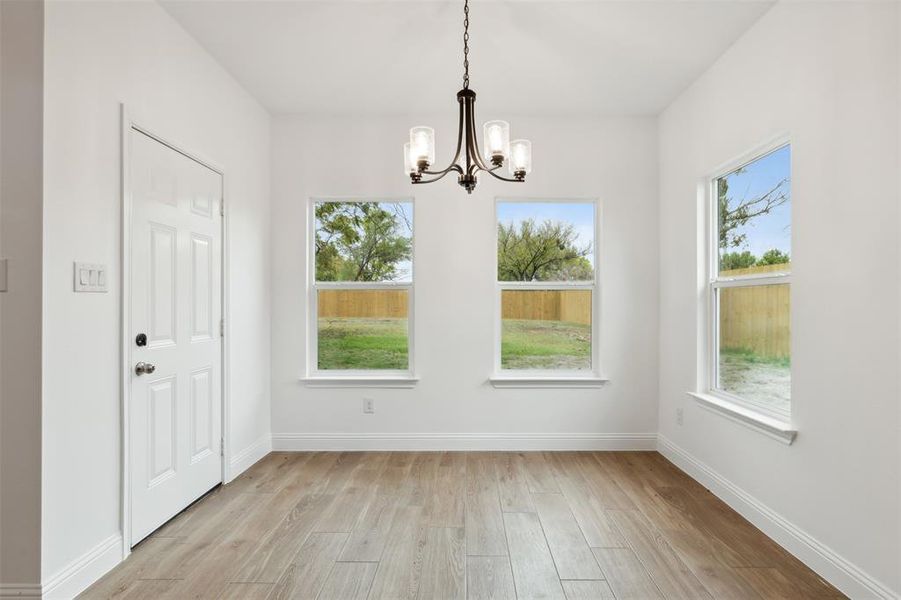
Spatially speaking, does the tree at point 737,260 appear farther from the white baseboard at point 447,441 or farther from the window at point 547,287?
the white baseboard at point 447,441

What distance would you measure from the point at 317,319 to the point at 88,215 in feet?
6.79

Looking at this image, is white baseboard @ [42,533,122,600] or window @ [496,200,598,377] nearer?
white baseboard @ [42,533,122,600]

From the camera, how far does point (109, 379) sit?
219cm

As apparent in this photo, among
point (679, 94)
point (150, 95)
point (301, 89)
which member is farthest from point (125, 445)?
point (679, 94)

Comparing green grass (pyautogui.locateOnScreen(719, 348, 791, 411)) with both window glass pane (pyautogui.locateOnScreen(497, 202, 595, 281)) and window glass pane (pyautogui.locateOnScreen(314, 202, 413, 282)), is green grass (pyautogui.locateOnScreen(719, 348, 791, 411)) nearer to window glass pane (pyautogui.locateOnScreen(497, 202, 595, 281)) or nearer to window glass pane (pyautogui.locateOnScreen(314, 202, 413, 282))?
window glass pane (pyautogui.locateOnScreen(497, 202, 595, 281))

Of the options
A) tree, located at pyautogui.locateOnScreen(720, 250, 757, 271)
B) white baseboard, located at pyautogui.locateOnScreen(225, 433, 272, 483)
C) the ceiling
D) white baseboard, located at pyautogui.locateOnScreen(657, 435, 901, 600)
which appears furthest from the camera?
white baseboard, located at pyautogui.locateOnScreen(225, 433, 272, 483)

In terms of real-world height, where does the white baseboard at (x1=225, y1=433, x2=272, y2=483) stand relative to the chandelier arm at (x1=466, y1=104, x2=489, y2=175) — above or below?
below

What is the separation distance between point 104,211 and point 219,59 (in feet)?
4.84

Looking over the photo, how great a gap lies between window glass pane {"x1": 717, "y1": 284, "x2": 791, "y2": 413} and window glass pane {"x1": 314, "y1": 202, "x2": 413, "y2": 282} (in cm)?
232

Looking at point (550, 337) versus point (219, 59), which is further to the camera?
point (550, 337)

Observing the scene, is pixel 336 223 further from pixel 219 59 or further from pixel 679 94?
pixel 679 94

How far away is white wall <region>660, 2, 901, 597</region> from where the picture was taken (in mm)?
1873

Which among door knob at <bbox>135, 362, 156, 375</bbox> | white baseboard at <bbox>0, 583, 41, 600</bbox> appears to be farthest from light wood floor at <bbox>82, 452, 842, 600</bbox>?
door knob at <bbox>135, 362, 156, 375</bbox>

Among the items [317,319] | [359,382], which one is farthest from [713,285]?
[317,319]
